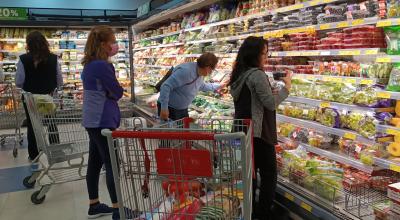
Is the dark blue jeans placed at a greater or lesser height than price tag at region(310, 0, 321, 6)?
lesser

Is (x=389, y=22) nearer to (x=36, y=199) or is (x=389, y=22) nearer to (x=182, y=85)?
(x=182, y=85)

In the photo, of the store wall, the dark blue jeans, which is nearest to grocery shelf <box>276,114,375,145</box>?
the dark blue jeans

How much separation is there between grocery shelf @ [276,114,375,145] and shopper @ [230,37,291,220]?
64 centimetres

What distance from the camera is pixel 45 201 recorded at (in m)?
4.09

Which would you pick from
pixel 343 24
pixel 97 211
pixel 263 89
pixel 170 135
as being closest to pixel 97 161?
pixel 97 211

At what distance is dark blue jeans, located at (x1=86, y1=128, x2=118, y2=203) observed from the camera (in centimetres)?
326

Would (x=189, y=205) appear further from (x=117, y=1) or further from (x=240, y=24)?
(x=117, y=1)

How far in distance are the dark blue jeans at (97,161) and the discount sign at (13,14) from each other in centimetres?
636

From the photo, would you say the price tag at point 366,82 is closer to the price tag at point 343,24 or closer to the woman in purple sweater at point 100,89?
the price tag at point 343,24

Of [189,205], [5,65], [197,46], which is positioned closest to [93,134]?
[189,205]

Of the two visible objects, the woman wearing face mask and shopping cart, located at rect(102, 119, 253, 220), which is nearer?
shopping cart, located at rect(102, 119, 253, 220)

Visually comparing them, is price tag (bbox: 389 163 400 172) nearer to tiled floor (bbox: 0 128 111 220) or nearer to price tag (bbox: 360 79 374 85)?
price tag (bbox: 360 79 374 85)

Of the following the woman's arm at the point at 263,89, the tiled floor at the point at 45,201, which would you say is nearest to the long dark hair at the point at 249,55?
the woman's arm at the point at 263,89

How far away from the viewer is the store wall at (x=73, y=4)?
43.7 feet
